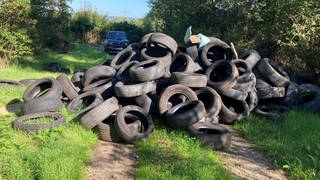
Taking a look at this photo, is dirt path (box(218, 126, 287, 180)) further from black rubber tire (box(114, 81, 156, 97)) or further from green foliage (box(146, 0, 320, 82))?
green foliage (box(146, 0, 320, 82))

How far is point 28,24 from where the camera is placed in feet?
59.0

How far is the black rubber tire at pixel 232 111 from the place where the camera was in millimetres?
9438

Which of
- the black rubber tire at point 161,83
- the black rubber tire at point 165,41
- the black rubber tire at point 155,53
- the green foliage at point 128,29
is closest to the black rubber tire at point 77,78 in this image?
the black rubber tire at point 155,53

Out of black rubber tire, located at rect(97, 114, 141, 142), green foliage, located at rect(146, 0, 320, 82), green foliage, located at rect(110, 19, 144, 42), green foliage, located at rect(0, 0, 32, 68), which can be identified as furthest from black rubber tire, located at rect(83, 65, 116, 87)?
green foliage, located at rect(110, 19, 144, 42)

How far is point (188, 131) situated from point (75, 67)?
40.8ft

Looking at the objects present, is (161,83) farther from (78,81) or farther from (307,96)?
(307,96)

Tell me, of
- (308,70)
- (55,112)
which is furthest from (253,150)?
(308,70)

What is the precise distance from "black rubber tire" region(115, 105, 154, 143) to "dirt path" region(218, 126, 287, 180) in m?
1.61

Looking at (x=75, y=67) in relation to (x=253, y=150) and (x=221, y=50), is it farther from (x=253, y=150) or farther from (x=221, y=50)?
(x=253, y=150)

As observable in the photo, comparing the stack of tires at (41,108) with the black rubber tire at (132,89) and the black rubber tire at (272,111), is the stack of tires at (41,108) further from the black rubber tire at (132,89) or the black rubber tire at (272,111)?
the black rubber tire at (272,111)

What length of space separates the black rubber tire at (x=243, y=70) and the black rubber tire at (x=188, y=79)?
1.28 m

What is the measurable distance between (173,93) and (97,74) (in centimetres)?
294

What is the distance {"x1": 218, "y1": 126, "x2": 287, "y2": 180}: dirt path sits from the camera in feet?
21.0

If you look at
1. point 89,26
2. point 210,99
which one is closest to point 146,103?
point 210,99
